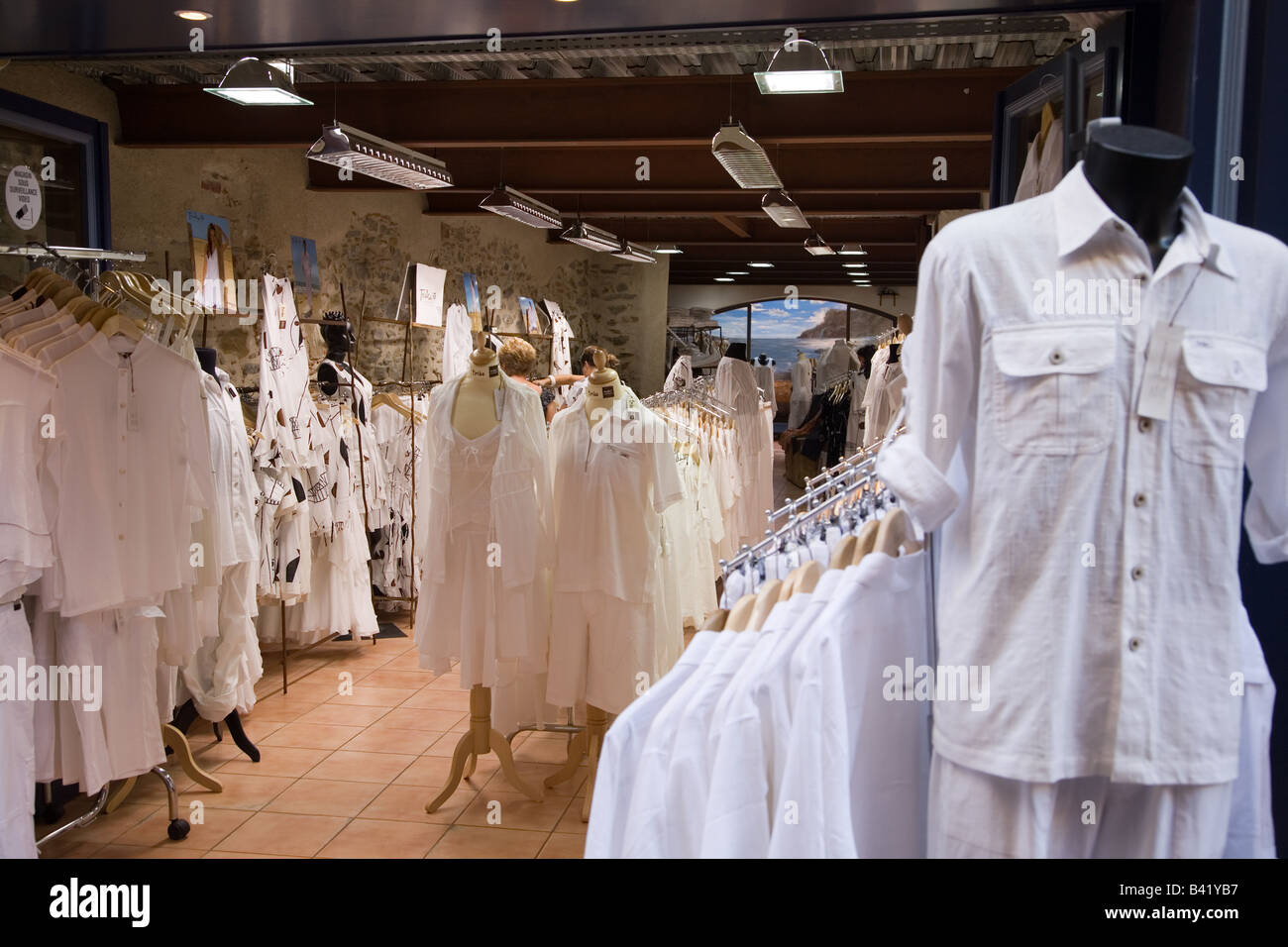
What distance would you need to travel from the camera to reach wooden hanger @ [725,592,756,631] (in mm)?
1744

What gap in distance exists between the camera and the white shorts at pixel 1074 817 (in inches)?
60.0

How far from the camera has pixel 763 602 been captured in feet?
5.81

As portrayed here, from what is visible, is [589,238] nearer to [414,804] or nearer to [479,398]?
[479,398]

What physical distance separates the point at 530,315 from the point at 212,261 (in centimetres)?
487

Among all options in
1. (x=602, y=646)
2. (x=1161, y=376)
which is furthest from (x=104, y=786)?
(x=1161, y=376)

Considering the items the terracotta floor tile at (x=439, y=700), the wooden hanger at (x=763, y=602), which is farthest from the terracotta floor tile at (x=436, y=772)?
the wooden hanger at (x=763, y=602)

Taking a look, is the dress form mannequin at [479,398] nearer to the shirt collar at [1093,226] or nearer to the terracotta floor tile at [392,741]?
the terracotta floor tile at [392,741]

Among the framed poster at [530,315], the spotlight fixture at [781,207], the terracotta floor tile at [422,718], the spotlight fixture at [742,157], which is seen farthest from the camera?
the framed poster at [530,315]

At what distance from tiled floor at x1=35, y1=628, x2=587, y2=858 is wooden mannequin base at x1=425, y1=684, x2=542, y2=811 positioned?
67mm

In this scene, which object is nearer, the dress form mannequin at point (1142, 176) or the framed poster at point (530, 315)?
the dress form mannequin at point (1142, 176)

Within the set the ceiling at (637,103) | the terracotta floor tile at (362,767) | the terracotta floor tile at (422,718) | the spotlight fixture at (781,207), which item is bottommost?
the terracotta floor tile at (422,718)

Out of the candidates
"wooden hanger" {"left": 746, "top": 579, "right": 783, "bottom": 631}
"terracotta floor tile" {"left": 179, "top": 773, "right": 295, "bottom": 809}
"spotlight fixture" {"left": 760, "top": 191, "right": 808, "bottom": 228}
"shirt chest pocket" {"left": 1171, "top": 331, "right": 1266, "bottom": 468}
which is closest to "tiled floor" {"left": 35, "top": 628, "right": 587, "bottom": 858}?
"terracotta floor tile" {"left": 179, "top": 773, "right": 295, "bottom": 809}

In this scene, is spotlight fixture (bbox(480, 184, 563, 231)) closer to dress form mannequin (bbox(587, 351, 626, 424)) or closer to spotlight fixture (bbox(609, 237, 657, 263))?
spotlight fixture (bbox(609, 237, 657, 263))

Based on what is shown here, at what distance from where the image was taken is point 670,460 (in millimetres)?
4156
